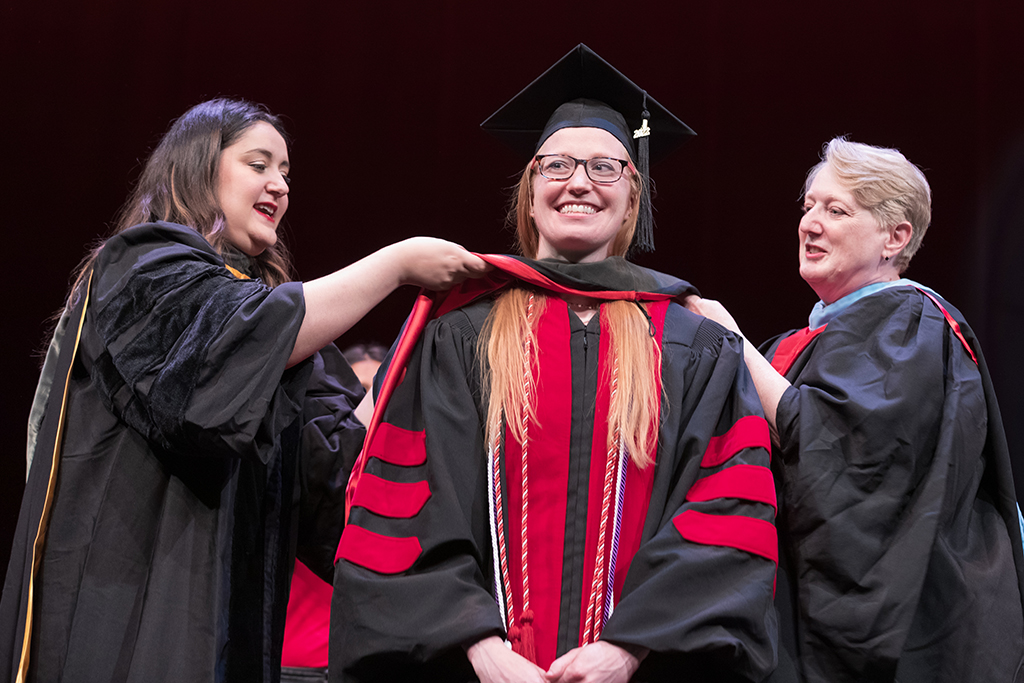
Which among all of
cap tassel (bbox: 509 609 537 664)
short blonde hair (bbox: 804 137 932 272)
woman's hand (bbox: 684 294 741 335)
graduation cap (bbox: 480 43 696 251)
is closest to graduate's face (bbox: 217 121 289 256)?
graduation cap (bbox: 480 43 696 251)

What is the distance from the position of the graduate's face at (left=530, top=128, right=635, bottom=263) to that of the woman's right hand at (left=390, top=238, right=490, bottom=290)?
0.19 m

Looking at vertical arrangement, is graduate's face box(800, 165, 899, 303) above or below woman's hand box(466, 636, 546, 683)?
above

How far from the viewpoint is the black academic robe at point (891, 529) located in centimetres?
199

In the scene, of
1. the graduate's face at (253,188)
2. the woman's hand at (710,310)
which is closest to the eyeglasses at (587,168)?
the woman's hand at (710,310)

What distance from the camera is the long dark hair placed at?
239cm

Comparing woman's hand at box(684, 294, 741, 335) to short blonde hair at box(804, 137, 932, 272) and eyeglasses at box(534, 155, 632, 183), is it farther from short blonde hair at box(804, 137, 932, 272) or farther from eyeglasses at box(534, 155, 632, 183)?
short blonde hair at box(804, 137, 932, 272)

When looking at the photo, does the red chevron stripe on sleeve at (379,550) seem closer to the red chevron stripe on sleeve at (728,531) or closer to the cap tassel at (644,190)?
the red chevron stripe on sleeve at (728,531)

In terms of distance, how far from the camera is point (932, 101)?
145 inches

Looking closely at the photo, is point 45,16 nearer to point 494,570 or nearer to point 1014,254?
point 494,570

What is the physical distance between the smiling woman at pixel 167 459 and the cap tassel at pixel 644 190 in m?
0.45

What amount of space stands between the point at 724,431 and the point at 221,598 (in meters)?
1.20

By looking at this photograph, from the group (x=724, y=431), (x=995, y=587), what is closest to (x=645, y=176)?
(x=724, y=431)

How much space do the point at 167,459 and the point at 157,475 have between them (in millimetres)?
42

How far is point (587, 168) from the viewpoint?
2.08 meters
